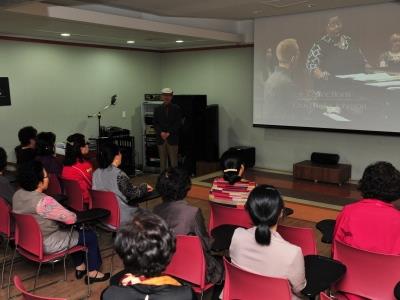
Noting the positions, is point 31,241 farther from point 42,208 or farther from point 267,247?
point 267,247

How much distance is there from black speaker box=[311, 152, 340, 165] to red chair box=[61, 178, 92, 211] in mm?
4016

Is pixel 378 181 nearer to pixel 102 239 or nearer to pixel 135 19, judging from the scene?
pixel 102 239

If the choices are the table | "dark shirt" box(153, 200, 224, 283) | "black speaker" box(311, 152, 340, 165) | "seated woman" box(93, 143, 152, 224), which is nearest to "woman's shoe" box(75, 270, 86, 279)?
"seated woman" box(93, 143, 152, 224)

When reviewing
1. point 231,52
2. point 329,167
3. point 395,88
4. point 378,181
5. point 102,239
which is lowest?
point 102,239

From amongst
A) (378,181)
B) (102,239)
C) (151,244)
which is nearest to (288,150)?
(102,239)

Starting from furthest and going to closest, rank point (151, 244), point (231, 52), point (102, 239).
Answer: point (231, 52)
point (102, 239)
point (151, 244)

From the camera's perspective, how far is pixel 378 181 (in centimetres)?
252

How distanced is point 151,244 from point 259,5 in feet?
16.7

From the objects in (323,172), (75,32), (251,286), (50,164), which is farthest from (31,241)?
(323,172)

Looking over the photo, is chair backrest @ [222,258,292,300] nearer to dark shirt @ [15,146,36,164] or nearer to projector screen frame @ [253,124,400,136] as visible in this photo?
dark shirt @ [15,146,36,164]

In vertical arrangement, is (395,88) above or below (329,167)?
above

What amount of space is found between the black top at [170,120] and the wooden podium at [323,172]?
2038 millimetres

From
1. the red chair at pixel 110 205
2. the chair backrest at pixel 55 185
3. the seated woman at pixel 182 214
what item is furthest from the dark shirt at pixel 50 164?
the seated woman at pixel 182 214

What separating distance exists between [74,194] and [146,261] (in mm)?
2858
